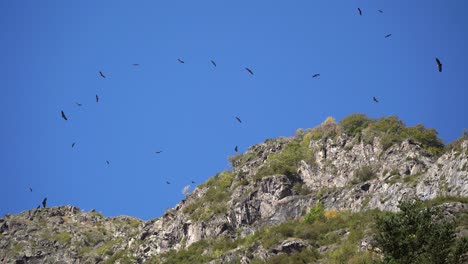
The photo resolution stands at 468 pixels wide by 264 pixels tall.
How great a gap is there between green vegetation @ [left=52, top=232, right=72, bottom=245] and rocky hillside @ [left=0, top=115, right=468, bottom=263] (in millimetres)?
205

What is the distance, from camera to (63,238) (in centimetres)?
12544

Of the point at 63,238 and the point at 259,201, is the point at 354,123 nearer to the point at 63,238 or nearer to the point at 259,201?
the point at 259,201

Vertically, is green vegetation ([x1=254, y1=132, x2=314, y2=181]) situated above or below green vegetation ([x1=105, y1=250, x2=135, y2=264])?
above

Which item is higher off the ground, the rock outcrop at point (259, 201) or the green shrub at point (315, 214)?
the rock outcrop at point (259, 201)

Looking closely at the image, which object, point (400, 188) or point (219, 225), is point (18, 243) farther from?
point (400, 188)

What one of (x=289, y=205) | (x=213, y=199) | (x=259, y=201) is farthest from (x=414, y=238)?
(x=213, y=199)

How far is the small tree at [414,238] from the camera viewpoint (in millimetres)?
47156

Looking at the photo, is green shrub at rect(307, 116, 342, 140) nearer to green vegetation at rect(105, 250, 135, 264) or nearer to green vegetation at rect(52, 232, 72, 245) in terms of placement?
green vegetation at rect(105, 250, 135, 264)

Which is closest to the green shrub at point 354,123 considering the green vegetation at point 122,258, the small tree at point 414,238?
the green vegetation at point 122,258

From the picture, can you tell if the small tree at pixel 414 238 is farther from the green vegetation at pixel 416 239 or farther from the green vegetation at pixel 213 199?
the green vegetation at pixel 213 199

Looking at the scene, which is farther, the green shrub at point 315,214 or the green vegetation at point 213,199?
the green vegetation at point 213,199

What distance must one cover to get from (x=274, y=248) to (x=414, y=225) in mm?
31673

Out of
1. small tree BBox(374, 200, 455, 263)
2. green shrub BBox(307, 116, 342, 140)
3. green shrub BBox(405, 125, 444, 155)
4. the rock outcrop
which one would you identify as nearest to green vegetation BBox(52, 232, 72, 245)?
the rock outcrop

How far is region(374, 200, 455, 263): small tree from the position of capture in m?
47.2
